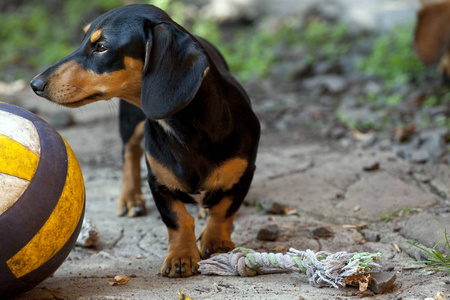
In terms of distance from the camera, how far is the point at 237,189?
3.14m

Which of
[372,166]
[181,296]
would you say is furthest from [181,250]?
[372,166]

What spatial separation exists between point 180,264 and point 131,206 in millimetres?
1290

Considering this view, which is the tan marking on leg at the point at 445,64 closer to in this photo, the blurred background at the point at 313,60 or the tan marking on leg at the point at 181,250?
the blurred background at the point at 313,60

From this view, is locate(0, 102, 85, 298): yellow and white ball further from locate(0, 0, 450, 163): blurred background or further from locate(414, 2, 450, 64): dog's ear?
locate(414, 2, 450, 64): dog's ear

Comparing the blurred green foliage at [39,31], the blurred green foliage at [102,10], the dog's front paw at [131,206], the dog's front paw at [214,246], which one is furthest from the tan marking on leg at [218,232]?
the blurred green foliage at [39,31]

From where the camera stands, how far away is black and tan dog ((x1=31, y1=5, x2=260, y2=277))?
8.59 feet

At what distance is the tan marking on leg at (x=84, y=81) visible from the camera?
2.74 metres

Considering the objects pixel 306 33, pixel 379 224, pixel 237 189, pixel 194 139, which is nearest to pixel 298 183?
pixel 379 224

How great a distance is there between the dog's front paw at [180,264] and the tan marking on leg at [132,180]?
3.85ft

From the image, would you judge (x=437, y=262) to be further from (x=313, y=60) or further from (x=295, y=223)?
(x=313, y=60)

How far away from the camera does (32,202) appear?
2.38 meters

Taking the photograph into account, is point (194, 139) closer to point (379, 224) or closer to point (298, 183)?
point (379, 224)

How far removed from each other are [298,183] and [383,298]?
6.47 feet

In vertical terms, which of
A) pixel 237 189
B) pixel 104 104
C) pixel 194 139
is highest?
pixel 194 139
